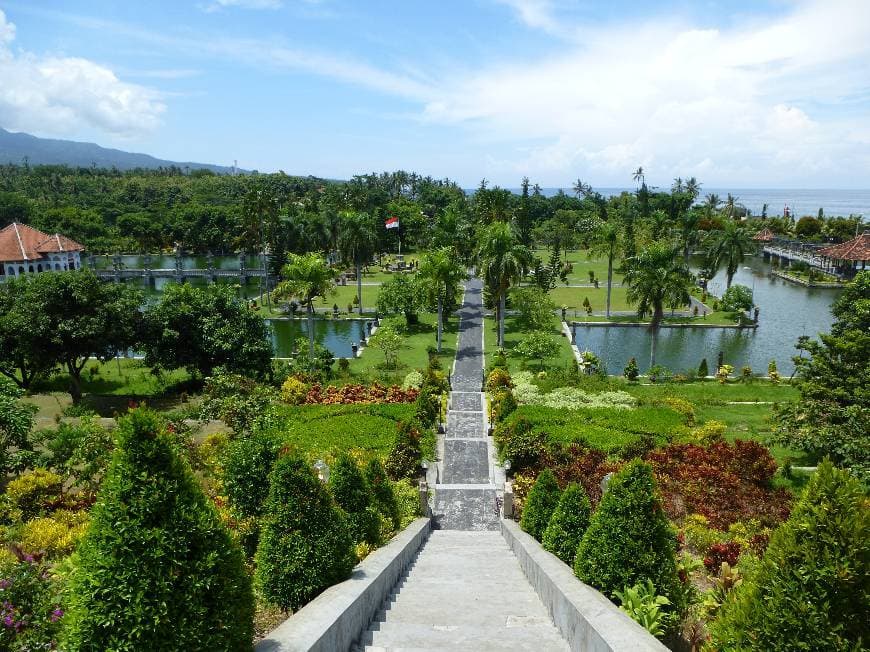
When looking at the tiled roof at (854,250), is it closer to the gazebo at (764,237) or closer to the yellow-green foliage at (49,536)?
the gazebo at (764,237)

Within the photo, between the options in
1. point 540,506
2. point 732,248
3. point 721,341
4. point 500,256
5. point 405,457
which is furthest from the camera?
point 732,248

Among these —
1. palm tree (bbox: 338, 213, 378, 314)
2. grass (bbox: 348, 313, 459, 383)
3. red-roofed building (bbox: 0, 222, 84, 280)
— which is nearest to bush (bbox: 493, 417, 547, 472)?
grass (bbox: 348, 313, 459, 383)

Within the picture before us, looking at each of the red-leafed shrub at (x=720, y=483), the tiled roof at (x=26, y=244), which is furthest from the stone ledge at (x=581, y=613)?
the tiled roof at (x=26, y=244)

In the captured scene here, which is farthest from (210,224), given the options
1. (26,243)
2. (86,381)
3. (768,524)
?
(768,524)

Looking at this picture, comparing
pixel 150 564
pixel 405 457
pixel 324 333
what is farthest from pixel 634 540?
pixel 324 333

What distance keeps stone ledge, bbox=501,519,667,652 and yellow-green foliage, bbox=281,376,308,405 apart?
15.1 m

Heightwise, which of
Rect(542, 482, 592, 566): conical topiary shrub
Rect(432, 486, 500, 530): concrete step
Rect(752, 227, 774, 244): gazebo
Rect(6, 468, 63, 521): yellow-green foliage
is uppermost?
Rect(752, 227, 774, 244): gazebo

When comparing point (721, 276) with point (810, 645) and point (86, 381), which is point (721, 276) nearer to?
point (86, 381)

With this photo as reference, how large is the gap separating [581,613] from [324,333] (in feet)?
109

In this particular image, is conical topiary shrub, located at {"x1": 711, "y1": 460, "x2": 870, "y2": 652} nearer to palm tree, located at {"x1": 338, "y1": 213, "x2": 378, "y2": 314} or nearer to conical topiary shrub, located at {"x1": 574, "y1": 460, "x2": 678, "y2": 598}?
conical topiary shrub, located at {"x1": 574, "y1": 460, "x2": 678, "y2": 598}

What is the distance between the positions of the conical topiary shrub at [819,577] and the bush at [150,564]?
14.5 feet

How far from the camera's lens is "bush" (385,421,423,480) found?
16.5 m

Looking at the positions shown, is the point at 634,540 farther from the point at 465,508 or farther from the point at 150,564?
the point at 465,508

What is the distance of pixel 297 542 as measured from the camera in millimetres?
7070
